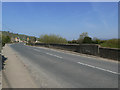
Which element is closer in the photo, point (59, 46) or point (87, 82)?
point (87, 82)

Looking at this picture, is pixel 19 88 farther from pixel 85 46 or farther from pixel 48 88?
pixel 85 46

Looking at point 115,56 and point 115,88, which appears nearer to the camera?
point 115,88

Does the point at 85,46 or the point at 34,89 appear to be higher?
the point at 85,46

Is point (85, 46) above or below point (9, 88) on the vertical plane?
above

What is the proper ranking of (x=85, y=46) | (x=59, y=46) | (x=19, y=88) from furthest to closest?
1. (x=59, y=46)
2. (x=85, y=46)
3. (x=19, y=88)

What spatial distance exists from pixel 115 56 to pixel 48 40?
140ft

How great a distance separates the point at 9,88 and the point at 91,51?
12.7m

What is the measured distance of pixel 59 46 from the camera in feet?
87.3

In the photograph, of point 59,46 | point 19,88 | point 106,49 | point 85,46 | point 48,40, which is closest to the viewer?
point 19,88

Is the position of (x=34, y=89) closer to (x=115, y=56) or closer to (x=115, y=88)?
(x=115, y=88)

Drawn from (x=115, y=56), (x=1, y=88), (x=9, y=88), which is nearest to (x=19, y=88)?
(x=9, y=88)

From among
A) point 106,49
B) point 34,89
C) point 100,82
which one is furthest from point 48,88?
point 106,49

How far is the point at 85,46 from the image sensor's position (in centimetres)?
1673

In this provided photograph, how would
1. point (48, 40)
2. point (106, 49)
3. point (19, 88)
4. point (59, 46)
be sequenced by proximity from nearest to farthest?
point (19, 88), point (106, 49), point (59, 46), point (48, 40)
